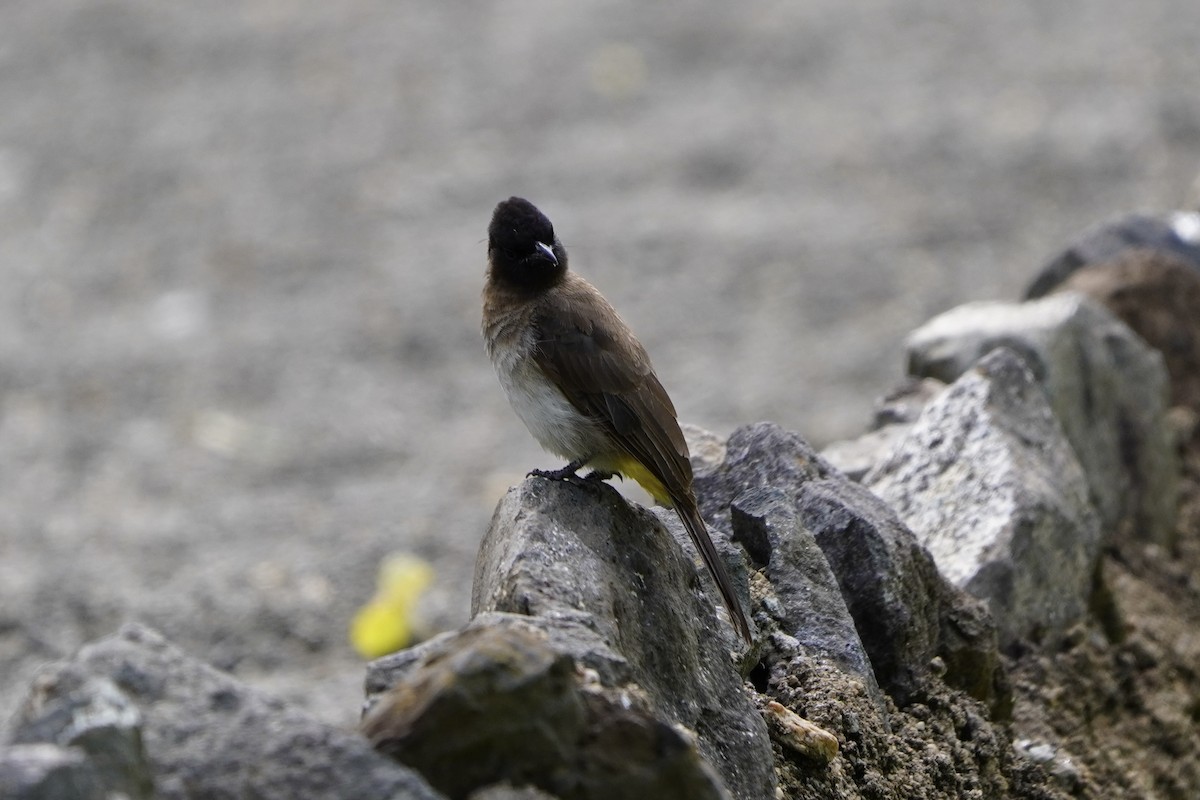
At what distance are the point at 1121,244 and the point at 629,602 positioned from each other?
3.79 metres

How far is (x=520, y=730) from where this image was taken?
7.41ft

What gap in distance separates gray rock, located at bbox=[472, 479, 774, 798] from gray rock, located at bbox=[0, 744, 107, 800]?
0.82 m

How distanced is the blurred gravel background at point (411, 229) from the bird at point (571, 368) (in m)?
2.26

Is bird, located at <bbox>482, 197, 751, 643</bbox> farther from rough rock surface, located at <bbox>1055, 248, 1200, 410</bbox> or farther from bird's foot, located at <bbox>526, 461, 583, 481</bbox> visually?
rough rock surface, located at <bbox>1055, 248, 1200, 410</bbox>

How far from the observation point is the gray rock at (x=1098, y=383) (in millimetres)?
4852

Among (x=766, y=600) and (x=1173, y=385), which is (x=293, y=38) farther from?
(x=766, y=600)

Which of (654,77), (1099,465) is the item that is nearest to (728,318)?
(654,77)

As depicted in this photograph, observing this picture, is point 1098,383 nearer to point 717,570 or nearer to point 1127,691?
point 1127,691

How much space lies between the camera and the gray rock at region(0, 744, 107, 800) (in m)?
1.95

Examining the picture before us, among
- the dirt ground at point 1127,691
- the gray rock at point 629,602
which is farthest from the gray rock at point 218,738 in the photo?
the dirt ground at point 1127,691

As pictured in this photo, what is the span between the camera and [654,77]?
39.9ft

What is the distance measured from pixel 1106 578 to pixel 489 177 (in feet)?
23.0

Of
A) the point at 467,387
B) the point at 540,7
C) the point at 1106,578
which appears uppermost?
the point at 540,7

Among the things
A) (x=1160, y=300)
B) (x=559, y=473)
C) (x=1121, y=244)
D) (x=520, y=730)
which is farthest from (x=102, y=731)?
(x=1121, y=244)
